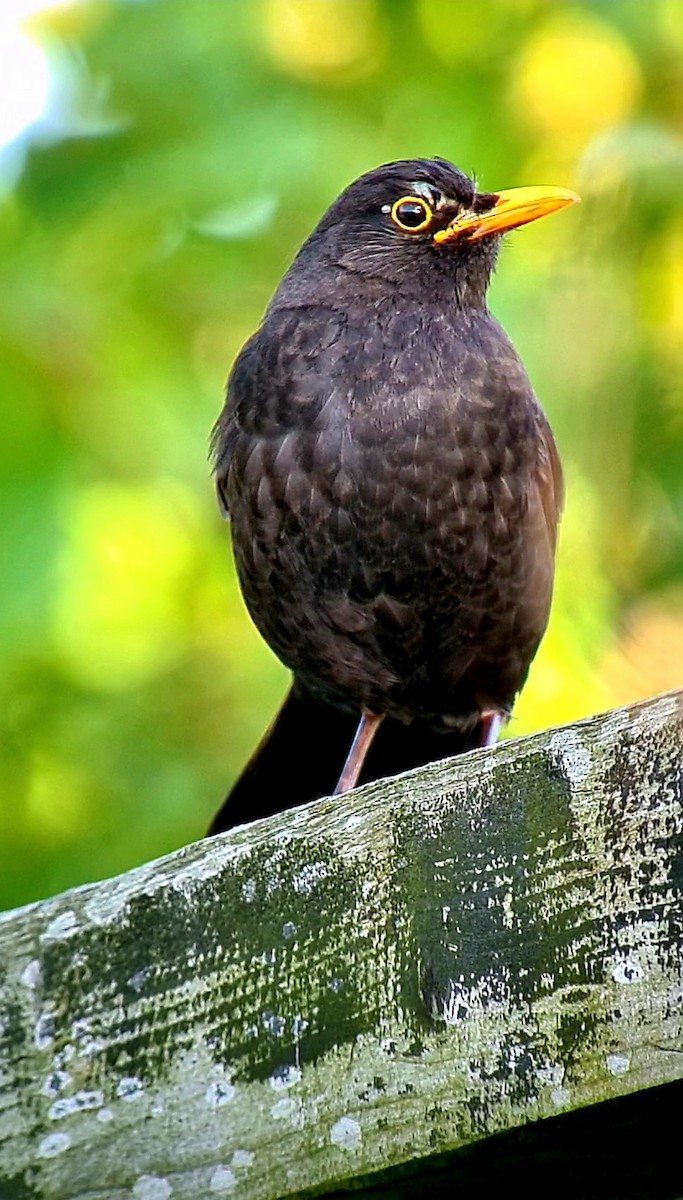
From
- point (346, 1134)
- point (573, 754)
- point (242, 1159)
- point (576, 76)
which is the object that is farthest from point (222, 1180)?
point (576, 76)

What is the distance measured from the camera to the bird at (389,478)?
10.3 feet

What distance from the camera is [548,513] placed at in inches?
134

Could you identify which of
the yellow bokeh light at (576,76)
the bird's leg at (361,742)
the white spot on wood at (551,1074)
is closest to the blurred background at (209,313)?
the yellow bokeh light at (576,76)

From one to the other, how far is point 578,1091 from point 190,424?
2562 mm

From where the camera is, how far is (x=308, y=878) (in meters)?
1.58

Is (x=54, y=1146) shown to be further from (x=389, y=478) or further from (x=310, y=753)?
(x=310, y=753)

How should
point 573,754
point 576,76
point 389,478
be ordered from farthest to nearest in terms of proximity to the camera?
point 576,76 < point 389,478 < point 573,754

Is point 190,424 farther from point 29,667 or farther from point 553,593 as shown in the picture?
point 553,593

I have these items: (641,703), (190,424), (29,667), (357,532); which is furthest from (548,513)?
(641,703)

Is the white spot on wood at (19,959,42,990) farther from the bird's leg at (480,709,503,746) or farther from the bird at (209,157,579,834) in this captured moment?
the bird's leg at (480,709,503,746)

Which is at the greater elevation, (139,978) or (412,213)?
(412,213)

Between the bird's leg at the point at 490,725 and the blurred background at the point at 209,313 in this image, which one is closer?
the blurred background at the point at 209,313

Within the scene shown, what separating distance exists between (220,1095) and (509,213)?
230cm

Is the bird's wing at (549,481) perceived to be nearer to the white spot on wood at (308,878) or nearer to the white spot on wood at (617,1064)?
the white spot on wood at (308,878)
